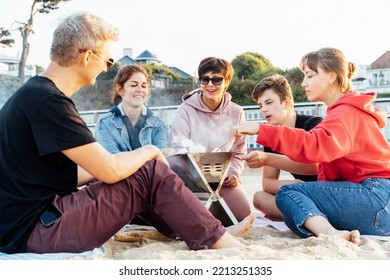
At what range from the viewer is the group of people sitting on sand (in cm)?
242

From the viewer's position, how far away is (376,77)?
73.6 ft

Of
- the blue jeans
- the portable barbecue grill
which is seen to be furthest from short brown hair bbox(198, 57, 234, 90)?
the blue jeans

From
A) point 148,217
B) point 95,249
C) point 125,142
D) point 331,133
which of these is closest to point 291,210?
point 331,133

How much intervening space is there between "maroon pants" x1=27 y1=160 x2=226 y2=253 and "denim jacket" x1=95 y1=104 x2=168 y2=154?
155 cm

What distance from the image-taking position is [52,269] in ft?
7.58

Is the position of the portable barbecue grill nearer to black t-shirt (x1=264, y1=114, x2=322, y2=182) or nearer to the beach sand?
the beach sand

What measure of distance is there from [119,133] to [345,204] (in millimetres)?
1754

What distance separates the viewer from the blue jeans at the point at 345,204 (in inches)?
119

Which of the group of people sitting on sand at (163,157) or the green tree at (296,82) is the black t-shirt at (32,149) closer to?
the group of people sitting on sand at (163,157)

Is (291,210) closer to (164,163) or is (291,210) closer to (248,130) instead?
(248,130)

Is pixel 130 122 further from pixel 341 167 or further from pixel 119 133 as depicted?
pixel 341 167

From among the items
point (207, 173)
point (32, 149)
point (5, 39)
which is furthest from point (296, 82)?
point (32, 149)

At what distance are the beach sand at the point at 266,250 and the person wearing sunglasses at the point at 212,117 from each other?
975mm


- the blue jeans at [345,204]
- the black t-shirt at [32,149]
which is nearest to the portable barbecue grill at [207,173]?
the blue jeans at [345,204]
